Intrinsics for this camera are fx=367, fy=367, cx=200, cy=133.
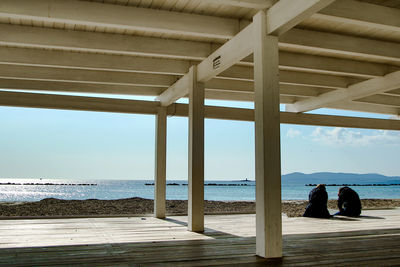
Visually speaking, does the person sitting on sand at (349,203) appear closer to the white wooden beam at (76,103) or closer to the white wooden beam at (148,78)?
the white wooden beam at (148,78)

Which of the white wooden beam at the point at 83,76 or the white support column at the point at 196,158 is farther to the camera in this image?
the white wooden beam at the point at 83,76

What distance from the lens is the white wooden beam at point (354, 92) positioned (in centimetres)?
772

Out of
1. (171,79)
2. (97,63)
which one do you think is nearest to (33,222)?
(97,63)

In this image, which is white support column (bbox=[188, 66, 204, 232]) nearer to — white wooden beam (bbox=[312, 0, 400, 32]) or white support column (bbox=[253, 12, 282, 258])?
white support column (bbox=[253, 12, 282, 258])

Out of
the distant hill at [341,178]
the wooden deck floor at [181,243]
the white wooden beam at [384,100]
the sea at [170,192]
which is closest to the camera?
the wooden deck floor at [181,243]

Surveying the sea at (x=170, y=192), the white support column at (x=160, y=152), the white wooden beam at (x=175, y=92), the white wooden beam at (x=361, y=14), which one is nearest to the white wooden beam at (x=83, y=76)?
the white wooden beam at (x=175, y=92)

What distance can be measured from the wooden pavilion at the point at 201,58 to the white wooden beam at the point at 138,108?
0.09 ft

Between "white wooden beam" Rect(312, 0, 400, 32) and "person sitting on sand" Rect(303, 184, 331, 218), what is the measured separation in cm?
468

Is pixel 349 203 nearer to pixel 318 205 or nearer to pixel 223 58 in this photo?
pixel 318 205

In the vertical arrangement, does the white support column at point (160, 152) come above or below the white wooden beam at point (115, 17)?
below

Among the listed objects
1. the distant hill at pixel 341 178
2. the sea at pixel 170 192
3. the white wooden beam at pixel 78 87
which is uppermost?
the white wooden beam at pixel 78 87

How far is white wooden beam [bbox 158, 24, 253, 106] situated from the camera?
5093 mm

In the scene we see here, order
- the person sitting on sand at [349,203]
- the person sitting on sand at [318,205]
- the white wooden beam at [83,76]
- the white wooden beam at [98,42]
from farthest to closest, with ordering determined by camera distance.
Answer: the person sitting on sand at [349,203]
the person sitting on sand at [318,205]
the white wooden beam at [83,76]
the white wooden beam at [98,42]

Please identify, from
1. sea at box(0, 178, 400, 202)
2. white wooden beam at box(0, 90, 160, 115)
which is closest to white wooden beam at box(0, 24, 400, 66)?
white wooden beam at box(0, 90, 160, 115)
